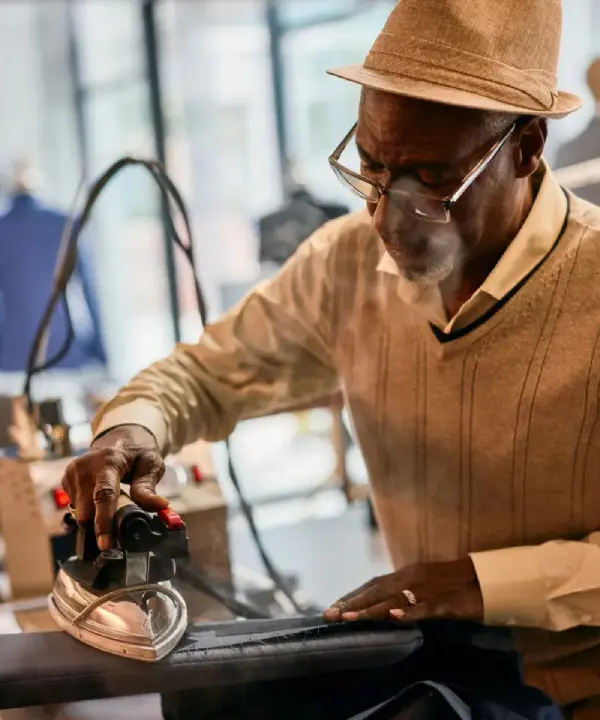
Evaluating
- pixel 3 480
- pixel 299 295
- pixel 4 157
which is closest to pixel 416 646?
pixel 299 295

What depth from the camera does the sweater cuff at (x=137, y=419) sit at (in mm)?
991

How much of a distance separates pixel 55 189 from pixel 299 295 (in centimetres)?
331

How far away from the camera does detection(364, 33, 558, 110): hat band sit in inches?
32.9

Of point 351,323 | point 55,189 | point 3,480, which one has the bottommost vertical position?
point 55,189

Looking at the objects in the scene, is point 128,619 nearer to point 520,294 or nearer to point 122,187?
point 520,294

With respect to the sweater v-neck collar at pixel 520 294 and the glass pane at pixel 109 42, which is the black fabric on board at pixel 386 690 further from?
the glass pane at pixel 109 42

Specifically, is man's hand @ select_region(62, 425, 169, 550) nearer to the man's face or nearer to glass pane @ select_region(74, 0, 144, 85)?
the man's face

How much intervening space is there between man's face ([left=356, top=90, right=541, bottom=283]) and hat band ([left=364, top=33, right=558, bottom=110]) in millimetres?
23

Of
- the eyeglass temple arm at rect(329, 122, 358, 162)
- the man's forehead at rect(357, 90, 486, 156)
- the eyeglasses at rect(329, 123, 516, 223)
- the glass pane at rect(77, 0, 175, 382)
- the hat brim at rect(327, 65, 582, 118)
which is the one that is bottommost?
the glass pane at rect(77, 0, 175, 382)

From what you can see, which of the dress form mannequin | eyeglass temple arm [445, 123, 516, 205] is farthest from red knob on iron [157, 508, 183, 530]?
the dress form mannequin

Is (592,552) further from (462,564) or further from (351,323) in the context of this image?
(351,323)

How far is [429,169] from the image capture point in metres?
0.85

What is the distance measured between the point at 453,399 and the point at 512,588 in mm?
214

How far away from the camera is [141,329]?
3789 mm
